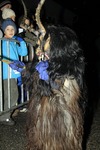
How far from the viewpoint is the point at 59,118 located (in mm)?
3678

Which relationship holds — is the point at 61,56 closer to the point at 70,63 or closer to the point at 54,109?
the point at 70,63

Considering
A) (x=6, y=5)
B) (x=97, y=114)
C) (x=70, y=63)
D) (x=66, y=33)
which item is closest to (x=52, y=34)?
(x=66, y=33)

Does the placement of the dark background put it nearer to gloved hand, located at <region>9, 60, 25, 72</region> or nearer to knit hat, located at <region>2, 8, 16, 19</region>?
knit hat, located at <region>2, 8, 16, 19</region>

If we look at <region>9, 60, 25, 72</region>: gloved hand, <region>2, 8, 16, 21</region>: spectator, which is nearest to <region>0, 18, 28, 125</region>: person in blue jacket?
<region>2, 8, 16, 21</region>: spectator

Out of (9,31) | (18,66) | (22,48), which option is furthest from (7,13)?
(18,66)

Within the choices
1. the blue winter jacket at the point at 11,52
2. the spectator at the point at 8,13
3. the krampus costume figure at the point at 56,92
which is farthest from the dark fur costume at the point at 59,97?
the spectator at the point at 8,13

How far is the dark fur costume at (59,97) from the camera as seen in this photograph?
3.50 metres

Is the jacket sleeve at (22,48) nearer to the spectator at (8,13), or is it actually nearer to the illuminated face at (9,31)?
the illuminated face at (9,31)

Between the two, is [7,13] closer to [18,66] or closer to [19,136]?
[18,66]

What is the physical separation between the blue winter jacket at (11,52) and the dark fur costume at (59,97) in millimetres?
1332

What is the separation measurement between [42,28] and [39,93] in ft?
2.48

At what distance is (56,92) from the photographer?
3688 millimetres

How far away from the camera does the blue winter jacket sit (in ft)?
16.5

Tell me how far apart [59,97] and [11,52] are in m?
1.73
